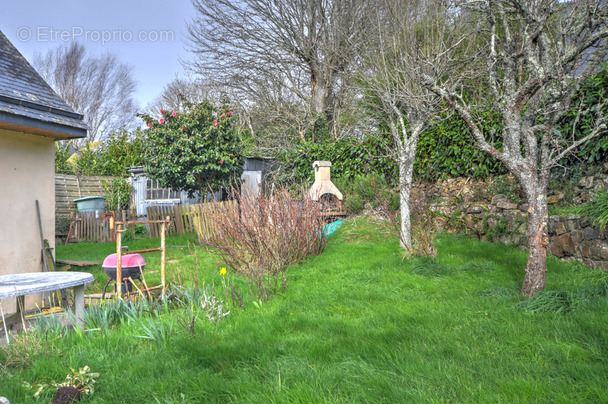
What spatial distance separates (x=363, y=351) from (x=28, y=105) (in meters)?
5.01

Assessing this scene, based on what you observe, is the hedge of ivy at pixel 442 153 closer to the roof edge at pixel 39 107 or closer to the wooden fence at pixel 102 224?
the wooden fence at pixel 102 224

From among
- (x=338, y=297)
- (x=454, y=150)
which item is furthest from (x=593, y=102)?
(x=338, y=297)

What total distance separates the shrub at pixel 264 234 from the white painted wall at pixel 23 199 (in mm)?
2396

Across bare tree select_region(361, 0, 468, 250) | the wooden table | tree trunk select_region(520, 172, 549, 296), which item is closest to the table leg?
the wooden table

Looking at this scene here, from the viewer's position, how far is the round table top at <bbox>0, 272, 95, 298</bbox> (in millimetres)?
2969

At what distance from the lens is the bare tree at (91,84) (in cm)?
2753

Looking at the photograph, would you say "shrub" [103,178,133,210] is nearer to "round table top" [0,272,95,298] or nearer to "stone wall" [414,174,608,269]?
"stone wall" [414,174,608,269]

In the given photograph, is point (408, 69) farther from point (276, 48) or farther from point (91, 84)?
point (91, 84)

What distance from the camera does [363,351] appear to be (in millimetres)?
2607

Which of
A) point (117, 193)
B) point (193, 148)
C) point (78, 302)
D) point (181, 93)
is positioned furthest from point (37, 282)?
point (181, 93)

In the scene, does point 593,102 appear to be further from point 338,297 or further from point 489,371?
point 489,371

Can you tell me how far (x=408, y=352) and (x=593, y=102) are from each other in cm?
493

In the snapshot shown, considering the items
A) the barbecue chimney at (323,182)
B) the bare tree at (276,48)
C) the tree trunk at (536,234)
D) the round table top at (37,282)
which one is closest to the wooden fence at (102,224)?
the barbecue chimney at (323,182)

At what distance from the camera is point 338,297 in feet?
13.4
